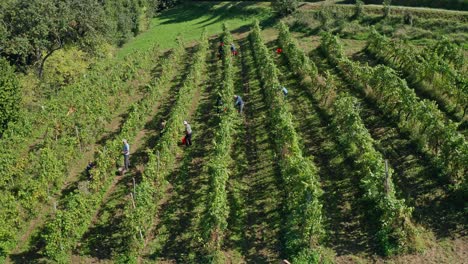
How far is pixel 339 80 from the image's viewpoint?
26.4 meters

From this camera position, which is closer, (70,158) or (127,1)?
(70,158)

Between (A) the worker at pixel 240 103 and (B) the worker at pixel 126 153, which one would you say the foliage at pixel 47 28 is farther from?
(A) the worker at pixel 240 103

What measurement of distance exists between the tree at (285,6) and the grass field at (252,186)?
40.9 feet

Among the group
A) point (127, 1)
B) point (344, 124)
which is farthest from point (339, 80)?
point (127, 1)

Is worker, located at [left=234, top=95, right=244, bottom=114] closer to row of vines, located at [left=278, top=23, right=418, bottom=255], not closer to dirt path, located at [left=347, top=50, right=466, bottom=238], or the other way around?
row of vines, located at [left=278, top=23, right=418, bottom=255]

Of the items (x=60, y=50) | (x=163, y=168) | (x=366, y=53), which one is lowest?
(x=366, y=53)

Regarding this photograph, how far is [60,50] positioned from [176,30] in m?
12.7

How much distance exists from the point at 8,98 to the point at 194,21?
25.4 metres

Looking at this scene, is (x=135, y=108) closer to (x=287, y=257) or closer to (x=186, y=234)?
(x=186, y=234)

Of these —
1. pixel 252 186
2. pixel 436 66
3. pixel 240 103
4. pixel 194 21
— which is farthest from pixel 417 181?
pixel 194 21

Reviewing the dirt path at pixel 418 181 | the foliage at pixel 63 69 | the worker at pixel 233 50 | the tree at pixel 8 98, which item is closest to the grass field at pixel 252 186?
the dirt path at pixel 418 181

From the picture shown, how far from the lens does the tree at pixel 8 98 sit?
74.7ft

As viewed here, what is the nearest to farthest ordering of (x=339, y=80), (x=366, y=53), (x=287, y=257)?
(x=287, y=257) < (x=339, y=80) < (x=366, y=53)

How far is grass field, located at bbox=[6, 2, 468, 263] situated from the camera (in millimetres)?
14484
